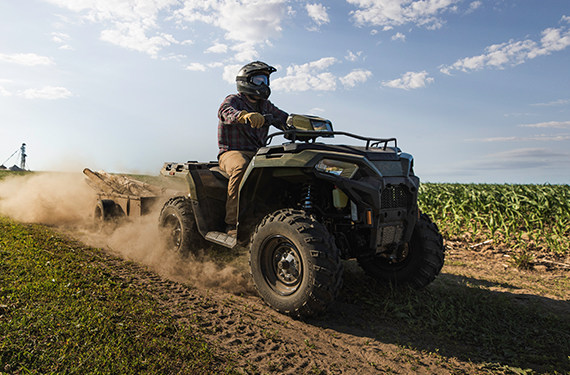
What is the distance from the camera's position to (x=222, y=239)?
16.8ft

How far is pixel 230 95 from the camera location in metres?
5.67

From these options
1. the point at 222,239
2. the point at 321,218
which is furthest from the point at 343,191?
the point at 222,239

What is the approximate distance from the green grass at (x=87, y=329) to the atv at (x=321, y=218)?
43.7 inches

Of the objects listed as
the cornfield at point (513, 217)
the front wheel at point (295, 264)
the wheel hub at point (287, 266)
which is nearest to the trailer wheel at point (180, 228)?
the front wheel at point (295, 264)

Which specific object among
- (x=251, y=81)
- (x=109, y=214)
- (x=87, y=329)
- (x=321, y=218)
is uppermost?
(x=251, y=81)

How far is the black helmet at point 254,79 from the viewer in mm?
5645

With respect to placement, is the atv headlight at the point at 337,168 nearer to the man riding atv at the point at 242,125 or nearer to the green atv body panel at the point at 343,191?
the green atv body panel at the point at 343,191

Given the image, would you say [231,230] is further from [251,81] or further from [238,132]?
[251,81]

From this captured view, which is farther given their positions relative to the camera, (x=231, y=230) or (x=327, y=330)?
(x=231, y=230)

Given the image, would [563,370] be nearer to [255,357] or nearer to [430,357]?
[430,357]

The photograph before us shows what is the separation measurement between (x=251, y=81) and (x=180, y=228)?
94.1 inches

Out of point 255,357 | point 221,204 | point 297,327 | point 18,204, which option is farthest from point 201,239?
point 18,204

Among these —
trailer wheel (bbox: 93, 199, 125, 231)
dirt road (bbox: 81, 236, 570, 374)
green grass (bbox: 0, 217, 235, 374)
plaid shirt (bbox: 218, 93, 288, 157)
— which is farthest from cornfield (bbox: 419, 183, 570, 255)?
green grass (bbox: 0, 217, 235, 374)

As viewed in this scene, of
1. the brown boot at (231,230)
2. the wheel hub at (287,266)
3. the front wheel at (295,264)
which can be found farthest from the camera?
the brown boot at (231,230)
